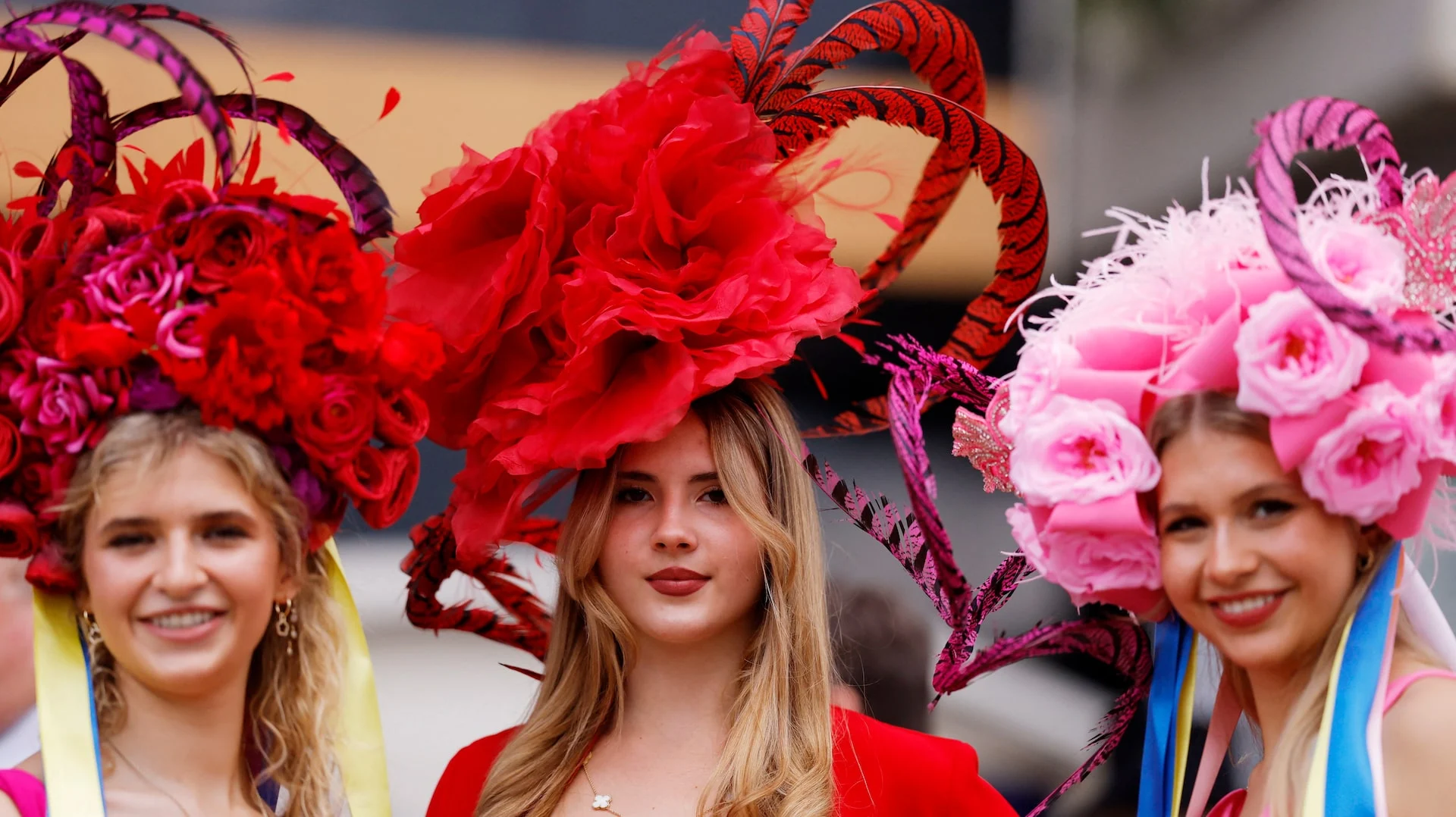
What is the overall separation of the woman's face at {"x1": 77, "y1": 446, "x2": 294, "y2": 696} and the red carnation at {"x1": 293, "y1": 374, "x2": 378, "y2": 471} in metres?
0.11

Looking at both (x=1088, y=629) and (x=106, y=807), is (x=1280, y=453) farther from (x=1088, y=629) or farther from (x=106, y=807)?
(x=106, y=807)

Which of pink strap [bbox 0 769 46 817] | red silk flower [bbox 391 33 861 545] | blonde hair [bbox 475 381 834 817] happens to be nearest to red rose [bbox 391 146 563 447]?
red silk flower [bbox 391 33 861 545]

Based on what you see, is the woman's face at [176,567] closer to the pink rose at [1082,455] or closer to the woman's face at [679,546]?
the woman's face at [679,546]

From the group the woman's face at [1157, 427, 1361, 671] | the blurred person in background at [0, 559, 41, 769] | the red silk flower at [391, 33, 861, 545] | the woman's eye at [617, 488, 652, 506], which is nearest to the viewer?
the woman's face at [1157, 427, 1361, 671]

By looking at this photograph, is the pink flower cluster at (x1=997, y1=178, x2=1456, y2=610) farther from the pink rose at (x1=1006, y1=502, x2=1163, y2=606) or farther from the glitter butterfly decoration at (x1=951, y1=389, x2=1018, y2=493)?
the glitter butterfly decoration at (x1=951, y1=389, x2=1018, y2=493)

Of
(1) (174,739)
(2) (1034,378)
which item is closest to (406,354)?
(1) (174,739)

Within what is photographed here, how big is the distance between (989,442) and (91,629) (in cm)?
130

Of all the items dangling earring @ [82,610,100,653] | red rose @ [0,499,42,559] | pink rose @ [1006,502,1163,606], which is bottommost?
pink rose @ [1006,502,1163,606]

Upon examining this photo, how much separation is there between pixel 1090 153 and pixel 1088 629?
279cm

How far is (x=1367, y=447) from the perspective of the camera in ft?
5.60

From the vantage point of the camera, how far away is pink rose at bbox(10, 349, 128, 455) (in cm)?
183

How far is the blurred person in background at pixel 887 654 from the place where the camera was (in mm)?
3422

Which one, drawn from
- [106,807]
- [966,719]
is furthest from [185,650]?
[966,719]

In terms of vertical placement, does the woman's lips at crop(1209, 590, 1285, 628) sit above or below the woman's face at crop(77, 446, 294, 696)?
below
